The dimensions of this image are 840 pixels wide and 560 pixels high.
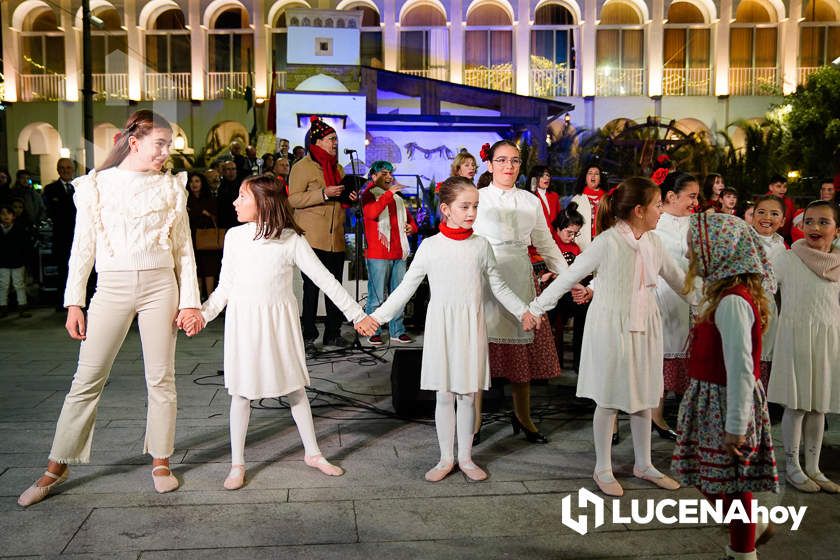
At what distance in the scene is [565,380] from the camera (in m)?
7.08

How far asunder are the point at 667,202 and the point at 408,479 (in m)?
2.56

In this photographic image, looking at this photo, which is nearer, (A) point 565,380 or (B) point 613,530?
(B) point 613,530

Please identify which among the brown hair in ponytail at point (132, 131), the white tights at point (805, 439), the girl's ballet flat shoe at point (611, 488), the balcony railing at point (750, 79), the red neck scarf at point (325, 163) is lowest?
the girl's ballet flat shoe at point (611, 488)

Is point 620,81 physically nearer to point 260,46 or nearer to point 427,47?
point 427,47

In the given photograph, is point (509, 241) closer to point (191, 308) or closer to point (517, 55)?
point (191, 308)

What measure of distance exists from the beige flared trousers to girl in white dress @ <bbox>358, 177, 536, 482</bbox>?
1.09 metres

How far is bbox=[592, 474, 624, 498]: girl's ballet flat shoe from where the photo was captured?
4.20m

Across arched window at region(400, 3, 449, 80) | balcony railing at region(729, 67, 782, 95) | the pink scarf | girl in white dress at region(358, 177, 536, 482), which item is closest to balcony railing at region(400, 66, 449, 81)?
arched window at region(400, 3, 449, 80)

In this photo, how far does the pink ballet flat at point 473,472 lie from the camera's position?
4.45 meters

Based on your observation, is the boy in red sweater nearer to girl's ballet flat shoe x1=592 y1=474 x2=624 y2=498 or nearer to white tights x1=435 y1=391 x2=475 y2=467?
white tights x1=435 y1=391 x2=475 y2=467

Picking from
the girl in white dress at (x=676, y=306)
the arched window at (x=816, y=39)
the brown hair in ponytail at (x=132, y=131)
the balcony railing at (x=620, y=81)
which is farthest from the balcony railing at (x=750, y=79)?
the brown hair in ponytail at (x=132, y=131)

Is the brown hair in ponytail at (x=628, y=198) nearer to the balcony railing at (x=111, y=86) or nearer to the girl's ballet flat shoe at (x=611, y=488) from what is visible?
the girl's ballet flat shoe at (x=611, y=488)

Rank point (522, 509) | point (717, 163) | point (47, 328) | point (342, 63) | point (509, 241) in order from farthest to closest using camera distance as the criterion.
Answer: point (717, 163) < point (342, 63) < point (47, 328) < point (509, 241) < point (522, 509)

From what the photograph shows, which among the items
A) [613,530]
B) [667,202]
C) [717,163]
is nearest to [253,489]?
[613,530]
